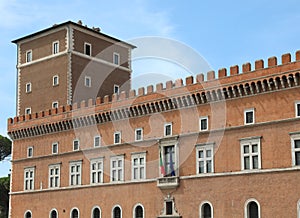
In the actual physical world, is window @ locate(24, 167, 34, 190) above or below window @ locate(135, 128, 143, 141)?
below

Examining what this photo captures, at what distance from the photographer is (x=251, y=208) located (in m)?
32.0

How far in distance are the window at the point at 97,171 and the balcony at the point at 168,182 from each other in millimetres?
5870

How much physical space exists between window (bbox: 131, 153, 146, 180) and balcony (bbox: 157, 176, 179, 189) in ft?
5.70

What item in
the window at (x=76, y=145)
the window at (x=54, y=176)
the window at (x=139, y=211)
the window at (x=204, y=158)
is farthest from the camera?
the window at (x=54, y=176)

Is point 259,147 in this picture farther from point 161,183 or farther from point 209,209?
point 161,183

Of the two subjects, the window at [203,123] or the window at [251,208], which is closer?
the window at [251,208]

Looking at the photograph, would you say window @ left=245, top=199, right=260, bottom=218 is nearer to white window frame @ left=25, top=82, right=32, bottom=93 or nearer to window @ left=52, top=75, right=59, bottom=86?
window @ left=52, top=75, right=59, bottom=86

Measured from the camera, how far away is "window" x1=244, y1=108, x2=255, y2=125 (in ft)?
107

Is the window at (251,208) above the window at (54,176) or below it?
below

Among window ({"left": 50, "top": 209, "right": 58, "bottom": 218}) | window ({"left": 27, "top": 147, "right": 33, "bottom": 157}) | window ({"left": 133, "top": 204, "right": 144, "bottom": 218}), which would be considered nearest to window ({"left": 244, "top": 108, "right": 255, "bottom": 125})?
window ({"left": 133, "top": 204, "right": 144, "bottom": 218})

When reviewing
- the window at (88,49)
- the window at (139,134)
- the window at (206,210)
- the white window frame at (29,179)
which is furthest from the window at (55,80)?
the window at (206,210)

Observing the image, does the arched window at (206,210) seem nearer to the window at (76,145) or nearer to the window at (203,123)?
the window at (203,123)

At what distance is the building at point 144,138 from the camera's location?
3148cm

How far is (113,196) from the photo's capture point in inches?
1555
